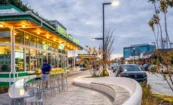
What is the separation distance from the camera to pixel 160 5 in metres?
7.50

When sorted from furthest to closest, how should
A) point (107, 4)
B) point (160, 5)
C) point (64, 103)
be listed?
point (107, 4) < point (64, 103) < point (160, 5)

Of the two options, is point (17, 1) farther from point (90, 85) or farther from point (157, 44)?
point (157, 44)

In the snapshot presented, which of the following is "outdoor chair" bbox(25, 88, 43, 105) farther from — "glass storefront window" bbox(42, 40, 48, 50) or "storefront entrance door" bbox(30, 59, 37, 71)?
"glass storefront window" bbox(42, 40, 48, 50)

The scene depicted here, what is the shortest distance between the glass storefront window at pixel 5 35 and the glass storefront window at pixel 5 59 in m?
0.50

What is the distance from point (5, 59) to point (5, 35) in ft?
5.67

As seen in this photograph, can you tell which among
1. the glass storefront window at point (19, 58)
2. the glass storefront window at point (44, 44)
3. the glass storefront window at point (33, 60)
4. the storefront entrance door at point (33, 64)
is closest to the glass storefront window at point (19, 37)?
the glass storefront window at point (19, 58)

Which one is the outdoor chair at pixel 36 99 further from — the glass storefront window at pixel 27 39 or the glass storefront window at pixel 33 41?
the glass storefront window at pixel 33 41

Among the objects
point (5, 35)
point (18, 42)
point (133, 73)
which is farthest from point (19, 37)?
point (133, 73)

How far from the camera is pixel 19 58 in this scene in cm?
2003

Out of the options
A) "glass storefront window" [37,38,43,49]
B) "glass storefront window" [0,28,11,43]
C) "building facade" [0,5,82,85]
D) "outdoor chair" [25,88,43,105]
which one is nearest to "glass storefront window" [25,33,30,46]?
"building facade" [0,5,82,85]

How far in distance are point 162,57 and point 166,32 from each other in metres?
0.95

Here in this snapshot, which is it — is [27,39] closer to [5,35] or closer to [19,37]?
[19,37]

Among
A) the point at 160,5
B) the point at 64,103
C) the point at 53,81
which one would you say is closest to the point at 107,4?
the point at 53,81

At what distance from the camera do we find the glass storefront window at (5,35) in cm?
1920
